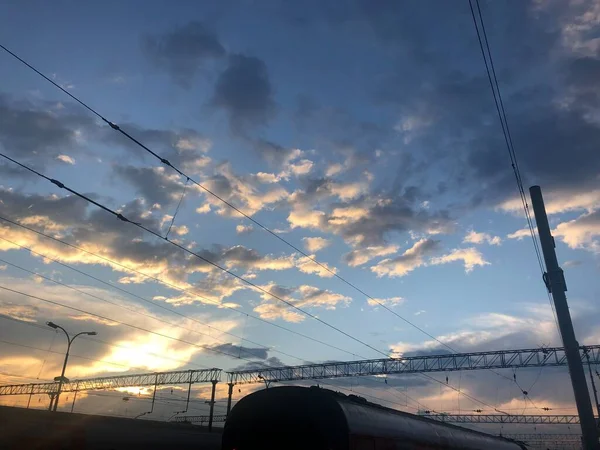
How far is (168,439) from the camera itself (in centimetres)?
2128

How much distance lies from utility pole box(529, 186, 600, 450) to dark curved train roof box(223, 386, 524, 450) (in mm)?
24187

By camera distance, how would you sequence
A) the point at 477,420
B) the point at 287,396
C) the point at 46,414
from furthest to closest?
the point at 477,420 < the point at 46,414 < the point at 287,396

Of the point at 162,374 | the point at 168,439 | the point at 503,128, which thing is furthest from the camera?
the point at 162,374

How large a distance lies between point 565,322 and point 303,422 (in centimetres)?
2938

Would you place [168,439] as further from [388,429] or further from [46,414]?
[388,429]

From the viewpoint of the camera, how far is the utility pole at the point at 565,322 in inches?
1294

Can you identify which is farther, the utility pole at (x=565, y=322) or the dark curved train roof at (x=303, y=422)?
the utility pole at (x=565, y=322)

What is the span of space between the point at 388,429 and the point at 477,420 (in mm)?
81233

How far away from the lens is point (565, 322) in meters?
34.5

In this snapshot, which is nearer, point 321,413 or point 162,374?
point 321,413

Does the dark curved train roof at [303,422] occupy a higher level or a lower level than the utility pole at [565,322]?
lower

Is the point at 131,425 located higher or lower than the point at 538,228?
lower

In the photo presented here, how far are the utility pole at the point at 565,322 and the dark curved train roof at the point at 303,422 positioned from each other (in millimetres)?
24187

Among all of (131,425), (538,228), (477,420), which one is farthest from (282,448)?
(477,420)
